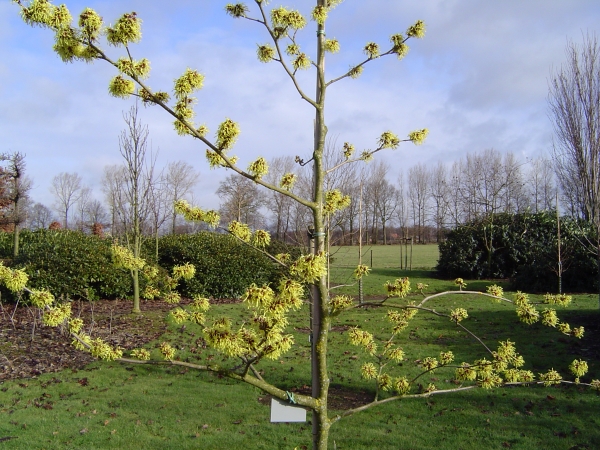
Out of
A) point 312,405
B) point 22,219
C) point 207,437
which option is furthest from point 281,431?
point 22,219

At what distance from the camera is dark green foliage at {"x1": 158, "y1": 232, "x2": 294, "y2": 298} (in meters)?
16.3

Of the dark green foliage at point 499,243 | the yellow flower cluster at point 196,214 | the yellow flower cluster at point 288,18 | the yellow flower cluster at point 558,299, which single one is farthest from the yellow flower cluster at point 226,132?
the dark green foliage at point 499,243

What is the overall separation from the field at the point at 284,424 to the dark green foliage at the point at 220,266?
6.37 metres

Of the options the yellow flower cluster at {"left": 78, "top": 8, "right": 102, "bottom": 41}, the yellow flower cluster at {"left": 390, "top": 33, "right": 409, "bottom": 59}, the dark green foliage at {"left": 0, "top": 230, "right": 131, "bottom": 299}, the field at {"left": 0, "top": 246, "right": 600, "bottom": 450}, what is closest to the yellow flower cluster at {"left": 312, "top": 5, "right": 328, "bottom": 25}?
the yellow flower cluster at {"left": 390, "top": 33, "right": 409, "bottom": 59}

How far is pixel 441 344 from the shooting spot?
32.6ft

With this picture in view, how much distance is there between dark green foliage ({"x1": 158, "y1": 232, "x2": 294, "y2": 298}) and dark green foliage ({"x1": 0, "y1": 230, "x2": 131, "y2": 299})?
245 centimetres

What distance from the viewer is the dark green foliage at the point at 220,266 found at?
16.3 meters

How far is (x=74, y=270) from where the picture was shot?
44.7ft

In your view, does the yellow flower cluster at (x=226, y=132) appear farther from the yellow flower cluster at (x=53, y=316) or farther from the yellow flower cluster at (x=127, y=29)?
the yellow flower cluster at (x=53, y=316)

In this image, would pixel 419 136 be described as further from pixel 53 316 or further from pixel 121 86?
pixel 53 316

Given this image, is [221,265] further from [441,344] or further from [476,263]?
[476,263]

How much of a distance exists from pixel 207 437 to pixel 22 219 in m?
13.6

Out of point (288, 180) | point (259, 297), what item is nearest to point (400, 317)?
point (288, 180)

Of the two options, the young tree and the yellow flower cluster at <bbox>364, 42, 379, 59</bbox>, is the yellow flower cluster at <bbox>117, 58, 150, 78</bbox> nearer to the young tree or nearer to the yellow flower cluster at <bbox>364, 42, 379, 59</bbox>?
the young tree
